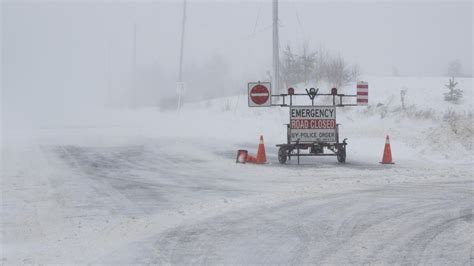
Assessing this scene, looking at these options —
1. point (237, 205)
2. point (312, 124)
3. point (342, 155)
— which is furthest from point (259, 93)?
point (237, 205)

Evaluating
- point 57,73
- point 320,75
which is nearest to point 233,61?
point 320,75

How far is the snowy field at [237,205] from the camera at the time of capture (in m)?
6.25

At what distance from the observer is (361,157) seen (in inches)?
671

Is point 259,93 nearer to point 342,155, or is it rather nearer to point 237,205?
point 342,155

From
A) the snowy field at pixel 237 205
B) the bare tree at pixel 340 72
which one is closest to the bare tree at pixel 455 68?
the bare tree at pixel 340 72

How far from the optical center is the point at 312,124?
1534 cm

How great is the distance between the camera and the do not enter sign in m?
16.0

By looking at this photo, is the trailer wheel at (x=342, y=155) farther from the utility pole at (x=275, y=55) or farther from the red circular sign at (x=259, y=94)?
the utility pole at (x=275, y=55)

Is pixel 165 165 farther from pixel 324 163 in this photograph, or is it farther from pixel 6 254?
pixel 6 254

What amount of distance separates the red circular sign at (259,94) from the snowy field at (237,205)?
167 cm

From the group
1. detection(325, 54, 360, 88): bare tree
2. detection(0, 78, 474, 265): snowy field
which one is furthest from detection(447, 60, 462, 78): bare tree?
detection(0, 78, 474, 265): snowy field

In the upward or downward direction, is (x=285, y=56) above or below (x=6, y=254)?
above

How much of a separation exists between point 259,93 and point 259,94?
0.03 metres

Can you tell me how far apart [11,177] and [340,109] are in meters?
20.1
